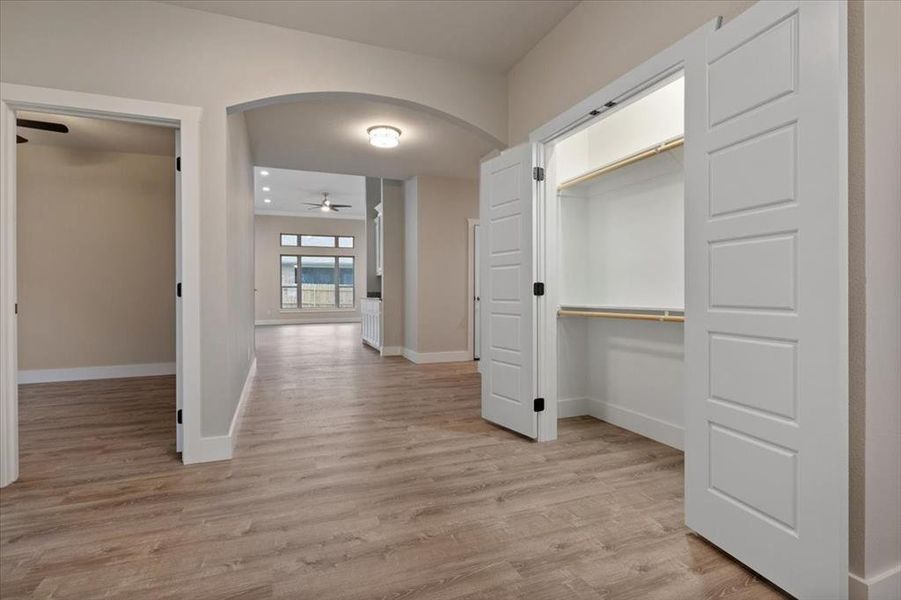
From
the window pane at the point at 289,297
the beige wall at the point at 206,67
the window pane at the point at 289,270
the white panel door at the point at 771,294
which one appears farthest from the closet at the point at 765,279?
the window pane at the point at 289,297

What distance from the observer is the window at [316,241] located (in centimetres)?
1315

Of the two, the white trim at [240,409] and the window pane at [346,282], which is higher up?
the window pane at [346,282]

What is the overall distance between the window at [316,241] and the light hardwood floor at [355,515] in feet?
32.8

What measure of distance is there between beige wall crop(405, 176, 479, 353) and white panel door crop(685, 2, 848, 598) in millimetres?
5013

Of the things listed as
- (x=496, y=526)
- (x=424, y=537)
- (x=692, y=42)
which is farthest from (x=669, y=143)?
(x=424, y=537)

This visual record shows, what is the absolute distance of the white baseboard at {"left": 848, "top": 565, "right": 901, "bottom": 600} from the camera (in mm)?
1375

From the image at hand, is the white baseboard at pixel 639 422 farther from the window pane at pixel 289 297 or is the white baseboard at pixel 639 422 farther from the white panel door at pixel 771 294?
the window pane at pixel 289 297

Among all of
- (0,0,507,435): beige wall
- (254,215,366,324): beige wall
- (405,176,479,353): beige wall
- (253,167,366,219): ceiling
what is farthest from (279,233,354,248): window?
(0,0,507,435): beige wall

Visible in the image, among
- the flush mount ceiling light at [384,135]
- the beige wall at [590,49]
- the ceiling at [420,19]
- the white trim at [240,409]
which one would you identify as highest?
the ceiling at [420,19]

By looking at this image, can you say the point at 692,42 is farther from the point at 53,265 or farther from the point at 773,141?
the point at 53,265

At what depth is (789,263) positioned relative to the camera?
1.43 metres

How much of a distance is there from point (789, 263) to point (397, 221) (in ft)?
21.3

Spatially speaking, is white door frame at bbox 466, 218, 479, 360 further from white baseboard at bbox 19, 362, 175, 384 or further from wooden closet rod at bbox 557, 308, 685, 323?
white baseboard at bbox 19, 362, 175, 384

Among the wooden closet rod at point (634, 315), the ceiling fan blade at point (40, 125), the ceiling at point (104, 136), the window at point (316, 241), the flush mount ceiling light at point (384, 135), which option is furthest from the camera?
the window at point (316, 241)
